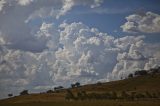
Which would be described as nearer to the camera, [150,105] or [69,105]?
[150,105]

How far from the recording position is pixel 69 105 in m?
149

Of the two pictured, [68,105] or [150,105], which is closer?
[150,105]

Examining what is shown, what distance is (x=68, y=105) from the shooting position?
149000mm

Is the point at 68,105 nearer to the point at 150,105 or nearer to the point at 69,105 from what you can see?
the point at 69,105

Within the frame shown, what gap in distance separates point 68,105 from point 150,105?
107 feet

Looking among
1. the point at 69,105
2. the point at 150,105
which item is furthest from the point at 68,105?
the point at 150,105

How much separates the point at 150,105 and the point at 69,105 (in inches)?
1278

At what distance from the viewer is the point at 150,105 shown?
445ft
